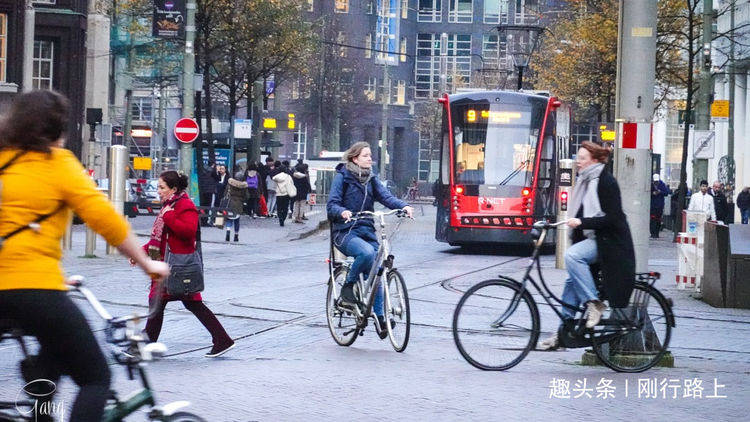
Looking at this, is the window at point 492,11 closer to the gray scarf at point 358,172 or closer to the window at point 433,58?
the window at point 433,58

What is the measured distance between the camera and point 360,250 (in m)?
11.2

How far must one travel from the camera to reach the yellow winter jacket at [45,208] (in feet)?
16.3

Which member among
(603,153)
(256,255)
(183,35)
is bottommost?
(256,255)

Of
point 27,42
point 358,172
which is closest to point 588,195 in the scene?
point 358,172

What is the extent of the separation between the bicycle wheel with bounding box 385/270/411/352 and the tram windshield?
1571 cm

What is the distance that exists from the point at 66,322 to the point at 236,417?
9.70 feet

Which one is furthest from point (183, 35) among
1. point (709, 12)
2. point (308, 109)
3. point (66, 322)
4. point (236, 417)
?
point (308, 109)

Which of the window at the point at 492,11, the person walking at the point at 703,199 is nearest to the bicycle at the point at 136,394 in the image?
the person walking at the point at 703,199

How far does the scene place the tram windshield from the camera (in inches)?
1051

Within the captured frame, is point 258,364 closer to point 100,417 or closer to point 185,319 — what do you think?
point 185,319

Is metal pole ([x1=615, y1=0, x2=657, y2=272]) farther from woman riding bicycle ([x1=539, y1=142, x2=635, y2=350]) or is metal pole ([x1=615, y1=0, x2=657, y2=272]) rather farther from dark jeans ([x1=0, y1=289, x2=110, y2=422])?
dark jeans ([x1=0, y1=289, x2=110, y2=422])

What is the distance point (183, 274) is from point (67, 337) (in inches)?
221

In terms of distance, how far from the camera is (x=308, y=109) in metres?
74.5

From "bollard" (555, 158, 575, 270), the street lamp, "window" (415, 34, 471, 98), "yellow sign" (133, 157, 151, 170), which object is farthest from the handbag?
"window" (415, 34, 471, 98)
